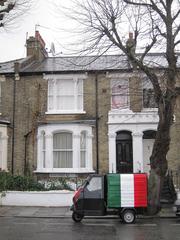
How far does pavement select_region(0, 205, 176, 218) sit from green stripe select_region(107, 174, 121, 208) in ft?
8.51

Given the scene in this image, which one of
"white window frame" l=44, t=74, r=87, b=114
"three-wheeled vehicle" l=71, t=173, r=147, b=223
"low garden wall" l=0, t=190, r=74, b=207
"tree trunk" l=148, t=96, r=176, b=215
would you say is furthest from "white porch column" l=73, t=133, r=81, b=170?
"three-wheeled vehicle" l=71, t=173, r=147, b=223

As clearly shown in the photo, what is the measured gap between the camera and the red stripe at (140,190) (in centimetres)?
1524

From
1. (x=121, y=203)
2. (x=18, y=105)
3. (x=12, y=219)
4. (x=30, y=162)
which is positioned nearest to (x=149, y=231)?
(x=121, y=203)

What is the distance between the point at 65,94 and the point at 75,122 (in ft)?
6.59

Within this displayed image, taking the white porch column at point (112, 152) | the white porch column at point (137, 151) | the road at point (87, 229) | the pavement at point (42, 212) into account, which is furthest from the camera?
the white porch column at point (112, 152)

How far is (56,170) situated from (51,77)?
5.61 metres

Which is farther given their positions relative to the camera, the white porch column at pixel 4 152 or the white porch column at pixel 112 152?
the white porch column at pixel 4 152

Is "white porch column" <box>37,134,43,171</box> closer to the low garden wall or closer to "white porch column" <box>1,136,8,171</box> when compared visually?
"white porch column" <box>1,136,8,171</box>

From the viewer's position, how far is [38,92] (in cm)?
2480

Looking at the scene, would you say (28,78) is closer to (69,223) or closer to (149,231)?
(69,223)

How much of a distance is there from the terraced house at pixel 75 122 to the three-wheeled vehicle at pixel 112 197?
825 centimetres

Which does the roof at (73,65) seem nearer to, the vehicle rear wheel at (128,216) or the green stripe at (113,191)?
the green stripe at (113,191)

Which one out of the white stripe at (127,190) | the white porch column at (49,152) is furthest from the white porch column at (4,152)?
the white stripe at (127,190)

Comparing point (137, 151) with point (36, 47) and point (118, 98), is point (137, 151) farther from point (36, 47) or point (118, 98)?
point (36, 47)
